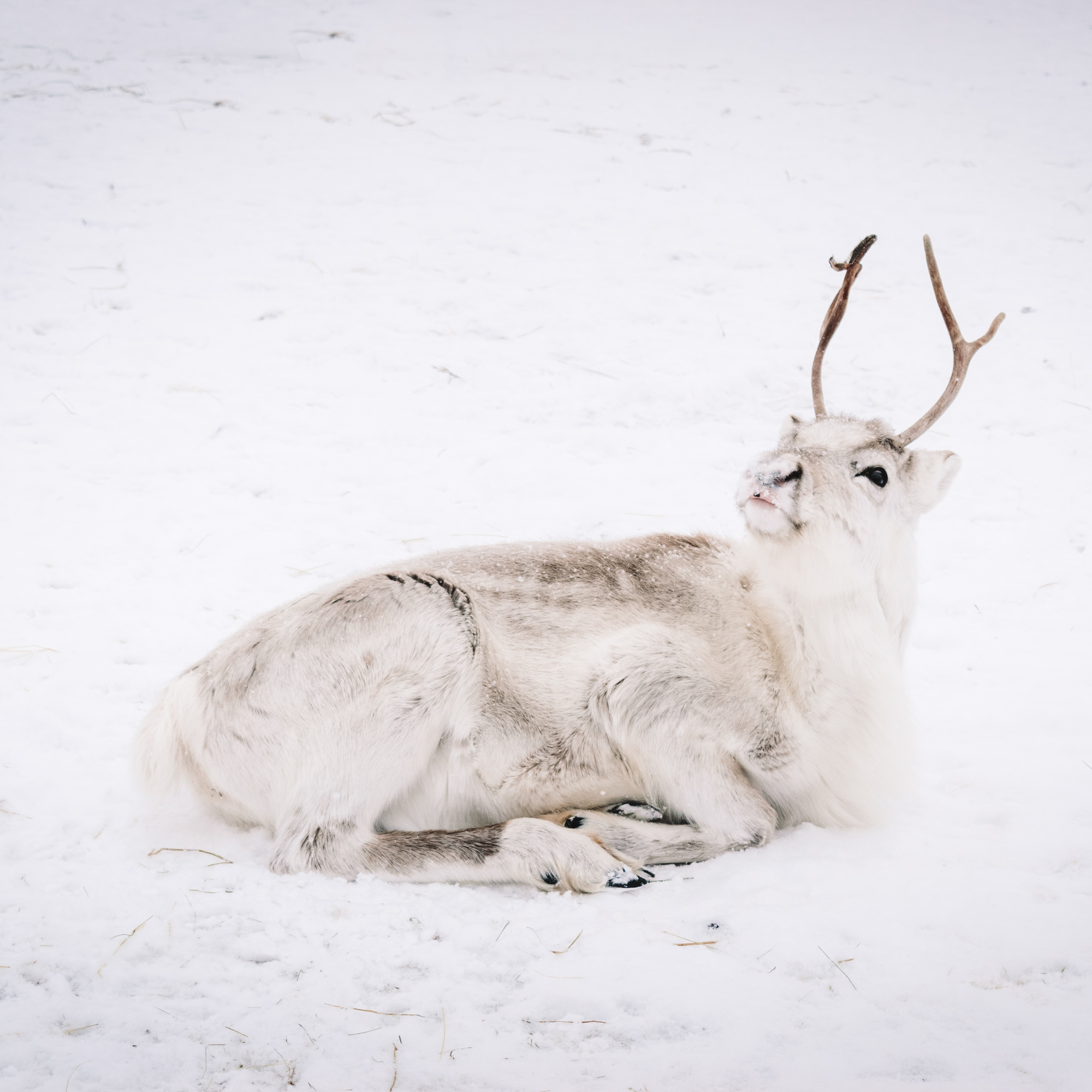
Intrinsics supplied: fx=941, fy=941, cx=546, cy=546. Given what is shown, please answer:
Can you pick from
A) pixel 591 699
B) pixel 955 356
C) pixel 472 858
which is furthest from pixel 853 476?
pixel 472 858

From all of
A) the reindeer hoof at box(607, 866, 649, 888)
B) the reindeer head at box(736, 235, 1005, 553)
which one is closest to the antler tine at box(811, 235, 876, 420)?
the reindeer head at box(736, 235, 1005, 553)

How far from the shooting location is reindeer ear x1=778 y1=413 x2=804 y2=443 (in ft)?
13.0

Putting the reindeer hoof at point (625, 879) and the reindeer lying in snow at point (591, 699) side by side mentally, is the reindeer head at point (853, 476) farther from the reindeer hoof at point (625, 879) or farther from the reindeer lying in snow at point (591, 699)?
the reindeer hoof at point (625, 879)

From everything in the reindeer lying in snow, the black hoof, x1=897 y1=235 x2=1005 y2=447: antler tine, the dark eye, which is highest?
x1=897 y1=235 x2=1005 y2=447: antler tine

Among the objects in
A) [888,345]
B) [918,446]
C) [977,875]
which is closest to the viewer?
[977,875]

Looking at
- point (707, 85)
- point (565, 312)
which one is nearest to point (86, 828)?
point (565, 312)

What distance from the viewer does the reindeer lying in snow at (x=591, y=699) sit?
3.52 m

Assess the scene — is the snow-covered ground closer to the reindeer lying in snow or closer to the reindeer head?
the reindeer lying in snow

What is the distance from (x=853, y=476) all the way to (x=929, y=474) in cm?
34

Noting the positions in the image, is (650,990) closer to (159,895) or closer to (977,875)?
(977,875)

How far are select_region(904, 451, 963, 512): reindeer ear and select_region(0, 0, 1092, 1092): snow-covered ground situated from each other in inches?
48.2

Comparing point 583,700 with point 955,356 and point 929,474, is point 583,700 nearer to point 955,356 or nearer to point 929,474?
point 929,474

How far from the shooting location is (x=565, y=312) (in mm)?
8602

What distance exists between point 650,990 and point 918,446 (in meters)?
5.78
